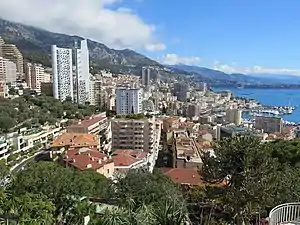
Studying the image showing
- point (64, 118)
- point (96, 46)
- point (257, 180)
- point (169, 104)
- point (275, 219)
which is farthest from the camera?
point (96, 46)

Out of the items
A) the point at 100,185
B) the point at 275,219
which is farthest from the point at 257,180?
the point at 100,185

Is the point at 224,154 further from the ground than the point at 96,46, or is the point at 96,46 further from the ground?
the point at 96,46

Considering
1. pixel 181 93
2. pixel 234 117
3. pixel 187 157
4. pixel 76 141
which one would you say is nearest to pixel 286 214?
pixel 187 157

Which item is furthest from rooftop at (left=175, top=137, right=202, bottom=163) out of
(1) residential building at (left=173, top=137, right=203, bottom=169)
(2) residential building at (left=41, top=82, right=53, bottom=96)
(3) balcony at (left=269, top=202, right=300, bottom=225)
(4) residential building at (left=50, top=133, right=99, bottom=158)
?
(2) residential building at (left=41, top=82, right=53, bottom=96)

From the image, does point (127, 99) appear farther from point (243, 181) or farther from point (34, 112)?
point (243, 181)

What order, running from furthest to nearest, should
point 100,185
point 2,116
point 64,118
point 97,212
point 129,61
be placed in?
point 129,61, point 64,118, point 2,116, point 100,185, point 97,212

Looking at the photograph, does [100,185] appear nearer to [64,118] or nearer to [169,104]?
[64,118]
